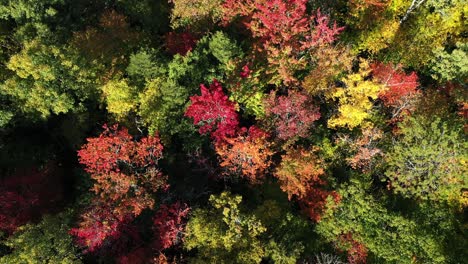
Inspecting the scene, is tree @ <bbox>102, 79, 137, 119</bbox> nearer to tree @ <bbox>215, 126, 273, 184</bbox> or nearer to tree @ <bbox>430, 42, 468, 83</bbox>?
tree @ <bbox>215, 126, 273, 184</bbox>

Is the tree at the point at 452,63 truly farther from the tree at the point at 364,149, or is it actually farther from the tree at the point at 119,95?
the tree at the point at 119,95

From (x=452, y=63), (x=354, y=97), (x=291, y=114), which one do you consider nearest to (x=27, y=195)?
(x=291, y=114)

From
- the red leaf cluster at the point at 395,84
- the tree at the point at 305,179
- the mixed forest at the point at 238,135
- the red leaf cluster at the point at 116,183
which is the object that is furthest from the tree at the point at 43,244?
the red leaf cluster at the point at 395,84

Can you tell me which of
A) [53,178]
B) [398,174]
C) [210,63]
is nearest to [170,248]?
[53,178]

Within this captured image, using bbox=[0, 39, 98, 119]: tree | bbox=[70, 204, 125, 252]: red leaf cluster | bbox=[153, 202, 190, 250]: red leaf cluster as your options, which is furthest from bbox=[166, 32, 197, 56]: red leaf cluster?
bbox=[70, 204, 125, 252]: red leaf cluster

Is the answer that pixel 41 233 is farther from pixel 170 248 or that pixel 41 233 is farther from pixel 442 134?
pixel 442 134

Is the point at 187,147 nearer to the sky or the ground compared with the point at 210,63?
nearer to the ground
